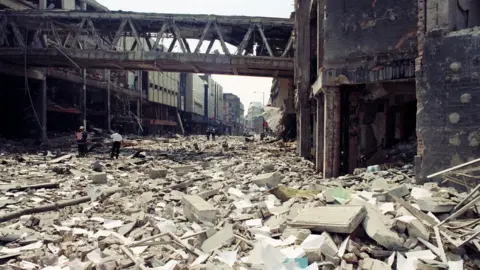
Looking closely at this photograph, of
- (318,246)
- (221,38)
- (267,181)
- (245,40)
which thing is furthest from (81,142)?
(318,246)

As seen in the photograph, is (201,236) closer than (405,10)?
Yes

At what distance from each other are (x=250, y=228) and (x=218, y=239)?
671 mm

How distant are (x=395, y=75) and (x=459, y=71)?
2.28 meters

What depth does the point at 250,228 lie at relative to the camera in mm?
5527

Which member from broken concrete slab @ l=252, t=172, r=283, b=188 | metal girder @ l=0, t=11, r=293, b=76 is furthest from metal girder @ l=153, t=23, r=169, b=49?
broken concrete slab @ l=252, t=172, r=283, b=188

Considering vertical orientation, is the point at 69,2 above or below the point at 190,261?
above

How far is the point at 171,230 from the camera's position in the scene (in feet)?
18.5

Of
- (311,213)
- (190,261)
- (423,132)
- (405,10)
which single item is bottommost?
(190,261)

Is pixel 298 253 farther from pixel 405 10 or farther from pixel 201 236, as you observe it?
pixel 405 10

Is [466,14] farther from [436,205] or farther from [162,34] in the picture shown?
[162,34]

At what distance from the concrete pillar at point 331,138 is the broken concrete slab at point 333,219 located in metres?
5.47

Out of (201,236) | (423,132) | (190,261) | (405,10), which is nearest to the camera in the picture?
(190,261)

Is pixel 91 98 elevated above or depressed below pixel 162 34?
below

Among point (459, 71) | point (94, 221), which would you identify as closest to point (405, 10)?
point (459, 71)
